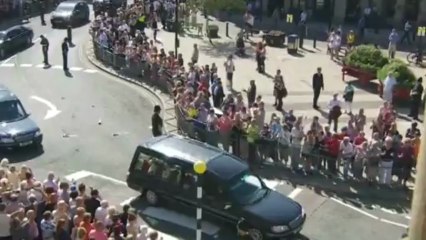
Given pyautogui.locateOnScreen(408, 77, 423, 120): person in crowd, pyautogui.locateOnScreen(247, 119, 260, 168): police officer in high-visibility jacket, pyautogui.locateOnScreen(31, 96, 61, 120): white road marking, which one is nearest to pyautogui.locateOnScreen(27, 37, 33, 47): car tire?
pyautogui.locateOnScreen(31, 96, 61, 120): white road marking

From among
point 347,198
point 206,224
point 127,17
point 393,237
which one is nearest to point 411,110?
point 347,198

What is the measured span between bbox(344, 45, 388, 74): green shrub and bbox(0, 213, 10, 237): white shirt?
59.6 ft

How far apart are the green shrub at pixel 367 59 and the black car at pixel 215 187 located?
1315 cm

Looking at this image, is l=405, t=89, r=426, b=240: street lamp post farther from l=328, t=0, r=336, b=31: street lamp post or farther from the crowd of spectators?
l=328, t=0, r=336, b=31: street lamp post

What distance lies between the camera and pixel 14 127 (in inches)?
Result: 821

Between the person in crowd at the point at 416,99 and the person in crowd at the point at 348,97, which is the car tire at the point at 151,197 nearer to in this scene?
the person in crowd at the point at 348,97

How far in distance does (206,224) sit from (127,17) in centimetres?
2353

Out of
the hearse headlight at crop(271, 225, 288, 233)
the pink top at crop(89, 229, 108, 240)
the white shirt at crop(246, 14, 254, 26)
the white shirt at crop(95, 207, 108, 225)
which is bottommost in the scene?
the white shirt at crop(246, 14, 254, 26)

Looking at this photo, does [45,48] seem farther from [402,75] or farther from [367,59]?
[402,75]

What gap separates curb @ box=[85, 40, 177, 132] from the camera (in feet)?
78.3

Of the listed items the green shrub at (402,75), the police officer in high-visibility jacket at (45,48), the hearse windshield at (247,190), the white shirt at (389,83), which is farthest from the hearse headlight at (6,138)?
the green shrub at (402,75)

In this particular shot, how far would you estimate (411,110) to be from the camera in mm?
24328

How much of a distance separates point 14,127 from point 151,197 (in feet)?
20.7

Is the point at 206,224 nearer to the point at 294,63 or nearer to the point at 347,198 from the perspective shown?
the point at 347,198
